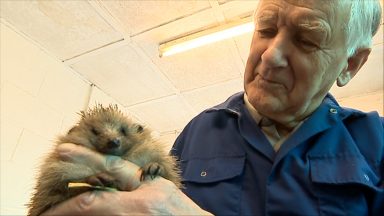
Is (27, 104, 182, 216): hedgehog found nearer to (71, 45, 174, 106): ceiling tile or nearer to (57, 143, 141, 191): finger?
(57, 143, 141, 191): finger

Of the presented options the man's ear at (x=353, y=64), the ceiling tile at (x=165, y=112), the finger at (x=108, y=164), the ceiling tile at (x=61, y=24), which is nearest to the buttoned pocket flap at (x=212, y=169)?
the finger at (x=108, y=164)

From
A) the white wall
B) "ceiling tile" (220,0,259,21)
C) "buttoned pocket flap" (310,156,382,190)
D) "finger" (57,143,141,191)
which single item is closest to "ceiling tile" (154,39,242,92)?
"ceiling tile" (220,0,259,21)

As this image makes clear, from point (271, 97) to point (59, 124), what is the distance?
2946mm

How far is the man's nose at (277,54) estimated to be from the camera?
4.09 feet

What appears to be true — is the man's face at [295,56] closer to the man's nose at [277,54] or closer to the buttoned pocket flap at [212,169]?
the man's nose at [277,54]

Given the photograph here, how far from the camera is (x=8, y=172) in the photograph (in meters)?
3.00

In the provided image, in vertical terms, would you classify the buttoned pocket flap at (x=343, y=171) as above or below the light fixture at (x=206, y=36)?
below

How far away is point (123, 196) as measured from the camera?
0.94m

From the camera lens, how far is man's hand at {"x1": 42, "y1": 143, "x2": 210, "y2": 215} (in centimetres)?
92

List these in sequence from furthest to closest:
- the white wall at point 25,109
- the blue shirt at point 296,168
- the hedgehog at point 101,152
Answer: the white wall at point 25,109 < the blue shirt at point 296,168 < the hedgehog at point 101,152

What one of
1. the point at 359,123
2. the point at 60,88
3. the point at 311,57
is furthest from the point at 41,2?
the point at 359,123

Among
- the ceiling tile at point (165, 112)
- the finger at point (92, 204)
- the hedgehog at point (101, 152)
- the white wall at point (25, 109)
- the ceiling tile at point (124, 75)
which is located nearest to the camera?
the finger at point (92, 204)

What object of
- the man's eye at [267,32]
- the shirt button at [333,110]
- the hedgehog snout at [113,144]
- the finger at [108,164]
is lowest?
the finger at [108,164]

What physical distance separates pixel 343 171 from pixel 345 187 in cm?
5
